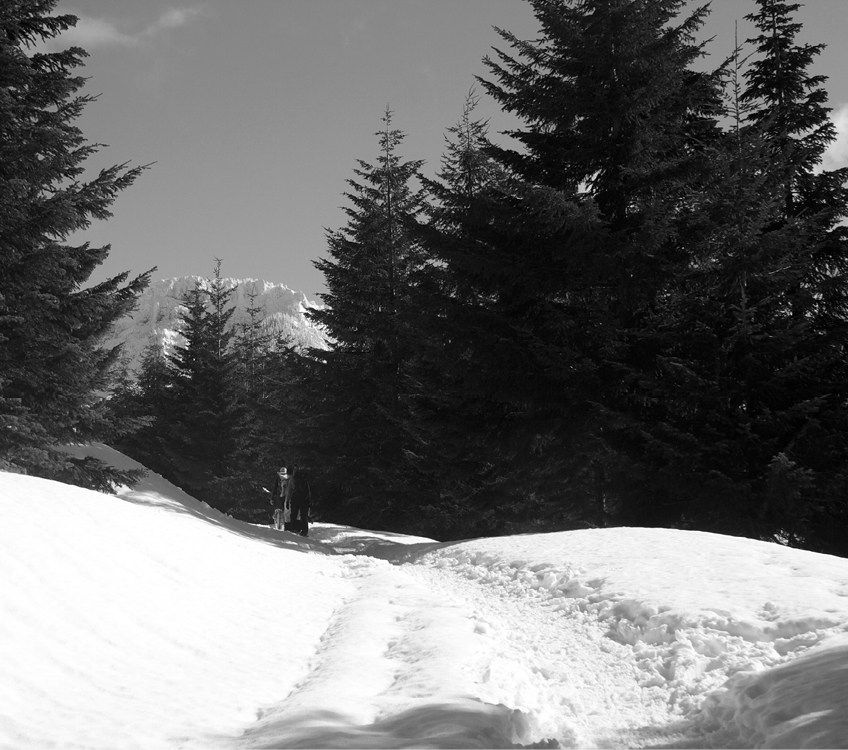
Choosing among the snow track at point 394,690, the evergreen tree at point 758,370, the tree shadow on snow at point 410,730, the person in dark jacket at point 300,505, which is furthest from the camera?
the person in dark jacket at point 300,505

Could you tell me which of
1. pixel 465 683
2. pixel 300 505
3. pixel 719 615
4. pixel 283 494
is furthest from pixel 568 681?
pixel 283 494

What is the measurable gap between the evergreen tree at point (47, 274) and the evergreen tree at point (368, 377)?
8.04 metres

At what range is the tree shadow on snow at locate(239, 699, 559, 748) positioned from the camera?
3.63m

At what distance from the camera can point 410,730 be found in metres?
3.84

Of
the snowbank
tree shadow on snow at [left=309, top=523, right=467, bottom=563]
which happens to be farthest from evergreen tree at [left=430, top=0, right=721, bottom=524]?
the snowbank

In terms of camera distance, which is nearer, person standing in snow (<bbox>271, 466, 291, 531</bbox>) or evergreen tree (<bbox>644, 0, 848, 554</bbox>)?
evergreen tree (<bbox>644, 0, 848, 554</bbox>)

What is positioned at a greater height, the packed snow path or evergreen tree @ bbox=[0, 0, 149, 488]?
evergreen tree @ bbox=[0, 0, 149, 488]

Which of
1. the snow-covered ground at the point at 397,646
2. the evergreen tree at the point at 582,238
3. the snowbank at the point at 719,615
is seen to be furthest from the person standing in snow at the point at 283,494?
the snow-covered ground at the point at 397,646

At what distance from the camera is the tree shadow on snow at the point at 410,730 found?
3.63 m

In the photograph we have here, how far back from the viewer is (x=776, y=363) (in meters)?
12.5

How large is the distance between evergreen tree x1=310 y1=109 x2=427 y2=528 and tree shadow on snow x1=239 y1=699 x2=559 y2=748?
56.2 ft

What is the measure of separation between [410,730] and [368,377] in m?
19.6

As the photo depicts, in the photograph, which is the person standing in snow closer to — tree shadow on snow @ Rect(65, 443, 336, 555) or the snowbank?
tree shadow on snow @ Rect(65, 443, 336, 555)

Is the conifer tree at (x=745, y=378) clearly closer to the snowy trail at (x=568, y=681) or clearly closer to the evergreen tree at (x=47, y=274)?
the snowy trail at (x=568, y=681)
